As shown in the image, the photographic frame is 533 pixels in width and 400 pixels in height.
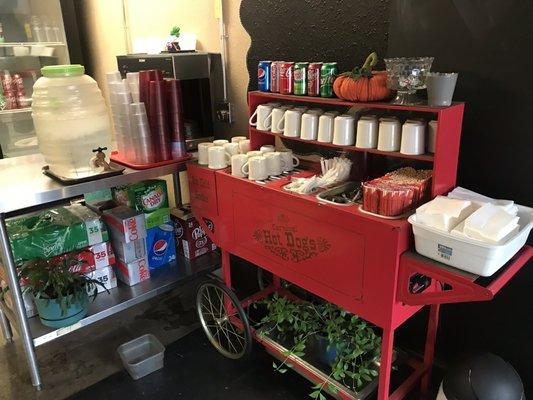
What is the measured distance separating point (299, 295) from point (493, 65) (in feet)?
4.30

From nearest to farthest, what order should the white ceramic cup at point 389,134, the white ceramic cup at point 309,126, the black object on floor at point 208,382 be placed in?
the white ceramic cup at point 389,134, the white ceramic cup at point 309,126, the black object on floor at point 208,382

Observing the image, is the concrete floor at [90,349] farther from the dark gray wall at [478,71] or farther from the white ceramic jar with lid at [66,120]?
the dark gray wall at [478,71]

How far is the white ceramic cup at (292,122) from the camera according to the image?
1.62m

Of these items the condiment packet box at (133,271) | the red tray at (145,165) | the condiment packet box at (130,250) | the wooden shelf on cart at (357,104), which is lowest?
the condiment packet box at (133,271)

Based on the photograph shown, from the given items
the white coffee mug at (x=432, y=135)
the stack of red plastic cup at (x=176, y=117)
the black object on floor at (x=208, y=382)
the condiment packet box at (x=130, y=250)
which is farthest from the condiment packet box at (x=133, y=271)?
the white coffee mug at (x=432, y=135)

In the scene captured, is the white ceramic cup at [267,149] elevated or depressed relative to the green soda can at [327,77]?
depressed

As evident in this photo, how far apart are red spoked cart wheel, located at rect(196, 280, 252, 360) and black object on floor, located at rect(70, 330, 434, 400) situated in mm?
64

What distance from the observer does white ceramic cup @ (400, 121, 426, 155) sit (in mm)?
1312

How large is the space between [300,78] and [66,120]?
909 millimetres

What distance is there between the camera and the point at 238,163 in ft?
5.59

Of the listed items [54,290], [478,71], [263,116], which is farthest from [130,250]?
[478,71]

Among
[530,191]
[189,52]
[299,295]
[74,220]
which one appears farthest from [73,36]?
[530,191]

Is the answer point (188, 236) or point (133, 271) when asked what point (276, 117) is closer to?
point (188, 236)

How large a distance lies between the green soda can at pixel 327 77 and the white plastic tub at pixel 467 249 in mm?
549
